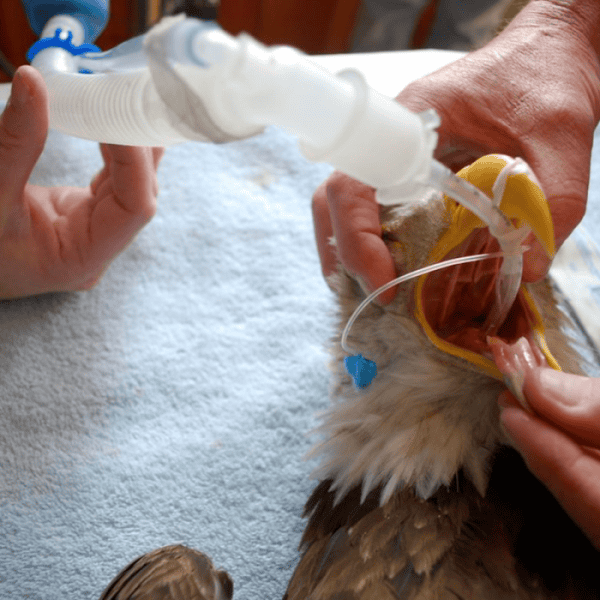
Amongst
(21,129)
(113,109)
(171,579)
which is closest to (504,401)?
(171,579)

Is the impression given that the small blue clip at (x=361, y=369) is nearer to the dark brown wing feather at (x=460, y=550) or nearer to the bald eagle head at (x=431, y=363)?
the bald eagle head at (x=431, y=363)

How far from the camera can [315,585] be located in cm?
64

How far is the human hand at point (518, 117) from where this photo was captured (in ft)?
2.47

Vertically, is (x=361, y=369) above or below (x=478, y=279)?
below

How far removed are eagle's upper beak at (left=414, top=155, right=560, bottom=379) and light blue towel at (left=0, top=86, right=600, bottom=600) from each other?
0.25m

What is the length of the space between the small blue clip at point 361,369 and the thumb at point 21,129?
1.41 feet

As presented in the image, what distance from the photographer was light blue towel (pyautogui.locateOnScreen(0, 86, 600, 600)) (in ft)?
2.42

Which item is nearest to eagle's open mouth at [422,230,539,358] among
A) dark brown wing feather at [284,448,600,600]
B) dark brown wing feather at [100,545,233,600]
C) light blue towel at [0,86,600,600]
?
dark brown wing feather at [284,448,600,600]

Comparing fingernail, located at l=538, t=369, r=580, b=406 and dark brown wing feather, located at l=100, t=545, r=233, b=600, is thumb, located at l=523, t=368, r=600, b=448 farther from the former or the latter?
dark brown wing feather, located at l=100, t=545, r=233, b=600

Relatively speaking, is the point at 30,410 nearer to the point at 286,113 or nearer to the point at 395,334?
the point at 395,334

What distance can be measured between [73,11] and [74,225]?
329 mm

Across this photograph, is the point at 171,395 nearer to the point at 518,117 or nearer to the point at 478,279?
the point at 478,279

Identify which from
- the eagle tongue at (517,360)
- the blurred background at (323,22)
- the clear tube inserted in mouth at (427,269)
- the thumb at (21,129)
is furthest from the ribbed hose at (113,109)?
the blurred background at (323,22)

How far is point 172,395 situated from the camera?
86 centimetres
